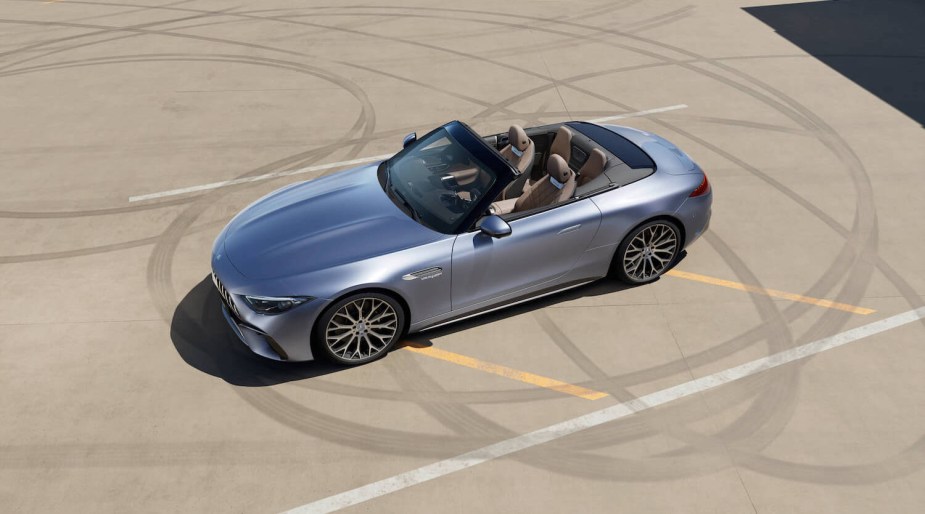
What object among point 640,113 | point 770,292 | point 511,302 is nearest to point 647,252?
point 770,292

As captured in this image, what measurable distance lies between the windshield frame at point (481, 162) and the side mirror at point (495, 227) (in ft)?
0.40

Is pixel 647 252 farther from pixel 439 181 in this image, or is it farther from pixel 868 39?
pixel 868 39

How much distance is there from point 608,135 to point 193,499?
505cm

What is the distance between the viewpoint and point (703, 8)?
15.8 meters

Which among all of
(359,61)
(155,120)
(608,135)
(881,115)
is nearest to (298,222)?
(608,135)

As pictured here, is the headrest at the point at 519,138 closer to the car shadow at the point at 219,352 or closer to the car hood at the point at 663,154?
the car hood at the point at 663,154

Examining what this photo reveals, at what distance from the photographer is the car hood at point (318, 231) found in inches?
240

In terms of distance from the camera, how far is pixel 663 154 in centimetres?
752

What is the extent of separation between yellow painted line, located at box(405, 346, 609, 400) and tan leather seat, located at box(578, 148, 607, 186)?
198 cm

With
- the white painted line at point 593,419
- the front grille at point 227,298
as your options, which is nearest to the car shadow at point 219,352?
the front grille at point 227,298

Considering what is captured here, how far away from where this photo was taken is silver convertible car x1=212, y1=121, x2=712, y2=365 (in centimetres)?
599

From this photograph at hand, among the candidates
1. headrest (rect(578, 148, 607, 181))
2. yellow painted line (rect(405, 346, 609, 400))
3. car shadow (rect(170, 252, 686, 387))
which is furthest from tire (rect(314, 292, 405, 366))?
headrest (rect(578, 148, 607, 181))

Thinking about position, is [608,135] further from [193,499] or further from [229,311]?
[193,499]

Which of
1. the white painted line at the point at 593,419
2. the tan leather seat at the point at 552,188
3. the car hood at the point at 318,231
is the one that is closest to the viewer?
the white painted line at the point at 593,419
